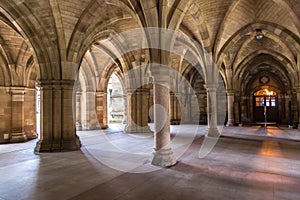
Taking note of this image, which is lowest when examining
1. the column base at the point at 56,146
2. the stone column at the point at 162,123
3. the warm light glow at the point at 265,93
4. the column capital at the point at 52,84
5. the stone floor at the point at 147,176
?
the stone floor at the point at 147,176

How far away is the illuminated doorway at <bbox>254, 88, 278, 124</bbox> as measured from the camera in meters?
19.4

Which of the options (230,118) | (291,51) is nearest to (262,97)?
(230,118)

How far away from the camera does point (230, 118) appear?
15.2 metres

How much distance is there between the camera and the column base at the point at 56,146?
6.64m

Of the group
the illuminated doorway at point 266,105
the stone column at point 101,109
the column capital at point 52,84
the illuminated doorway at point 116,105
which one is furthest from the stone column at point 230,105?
the column capital at point 52,84

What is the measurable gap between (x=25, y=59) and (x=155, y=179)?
8497 mm

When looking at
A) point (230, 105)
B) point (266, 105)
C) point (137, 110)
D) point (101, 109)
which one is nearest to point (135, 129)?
point (137, 110)

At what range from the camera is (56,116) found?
6.95m

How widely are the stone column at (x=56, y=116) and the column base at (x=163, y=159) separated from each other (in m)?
3.39

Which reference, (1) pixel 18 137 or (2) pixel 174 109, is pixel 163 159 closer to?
(1) pixel 18 137

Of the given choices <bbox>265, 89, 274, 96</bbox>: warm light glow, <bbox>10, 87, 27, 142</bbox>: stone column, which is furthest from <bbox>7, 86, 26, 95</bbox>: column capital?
<bbox>265, 89, 274, 96</bbox>: warm light glow

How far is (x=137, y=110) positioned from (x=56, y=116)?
17.3 feet

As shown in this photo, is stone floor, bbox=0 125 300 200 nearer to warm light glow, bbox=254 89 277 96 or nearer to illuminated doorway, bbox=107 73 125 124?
illuminated doorway, bbox=107 73 125 124

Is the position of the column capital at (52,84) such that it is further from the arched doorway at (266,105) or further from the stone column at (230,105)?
the arched doorway at (266,105)
